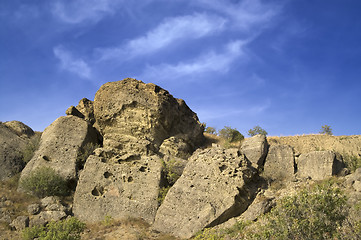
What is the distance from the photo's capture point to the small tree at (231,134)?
31.1 meters

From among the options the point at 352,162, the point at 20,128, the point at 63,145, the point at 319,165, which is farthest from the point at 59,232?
the point at 352,162

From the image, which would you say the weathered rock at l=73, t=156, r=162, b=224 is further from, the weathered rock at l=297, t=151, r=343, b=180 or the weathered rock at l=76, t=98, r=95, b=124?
the weathered rock at l=297, t=151, r=343, b=180

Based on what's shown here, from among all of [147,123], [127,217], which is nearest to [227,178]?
[127,217]

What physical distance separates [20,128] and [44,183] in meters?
7.99

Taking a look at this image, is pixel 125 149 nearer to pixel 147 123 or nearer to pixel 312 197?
pixel 147 123

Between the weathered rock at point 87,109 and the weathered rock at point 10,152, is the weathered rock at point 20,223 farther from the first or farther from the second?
the weathered rock at point 87,109

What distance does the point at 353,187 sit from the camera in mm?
17859

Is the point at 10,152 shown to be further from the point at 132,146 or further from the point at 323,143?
the point at 323,143

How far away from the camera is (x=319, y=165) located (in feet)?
68.5

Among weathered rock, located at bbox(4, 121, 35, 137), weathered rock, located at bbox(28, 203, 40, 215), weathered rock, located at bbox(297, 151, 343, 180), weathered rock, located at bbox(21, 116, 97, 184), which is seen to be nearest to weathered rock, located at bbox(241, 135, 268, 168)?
weathered rock, located at bbox(297, 151, 343, 180)

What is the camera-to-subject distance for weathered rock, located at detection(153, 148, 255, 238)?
16.0 metres

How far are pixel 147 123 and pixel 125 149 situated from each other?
8.51 feet

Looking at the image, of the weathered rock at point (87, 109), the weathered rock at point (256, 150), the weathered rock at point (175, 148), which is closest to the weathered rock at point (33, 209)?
the weathered rock at point (175, 148)

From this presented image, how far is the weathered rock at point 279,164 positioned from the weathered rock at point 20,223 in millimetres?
13262
